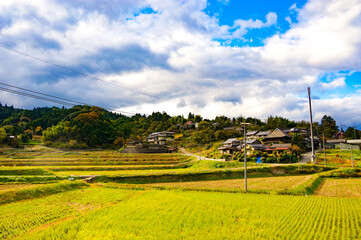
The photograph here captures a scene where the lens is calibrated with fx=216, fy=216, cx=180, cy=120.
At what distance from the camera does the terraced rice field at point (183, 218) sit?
1097 centimetres

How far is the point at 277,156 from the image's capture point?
45.8m

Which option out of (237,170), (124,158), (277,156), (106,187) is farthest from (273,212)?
(124,158)

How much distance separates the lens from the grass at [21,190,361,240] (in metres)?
10.9

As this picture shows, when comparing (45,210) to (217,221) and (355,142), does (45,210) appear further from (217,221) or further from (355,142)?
(355,142)

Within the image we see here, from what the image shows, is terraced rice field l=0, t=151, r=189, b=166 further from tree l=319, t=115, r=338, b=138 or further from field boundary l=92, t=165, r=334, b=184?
tree l=319, t=115, r=338, b=138

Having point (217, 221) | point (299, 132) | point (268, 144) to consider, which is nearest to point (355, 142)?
point (268, 144)

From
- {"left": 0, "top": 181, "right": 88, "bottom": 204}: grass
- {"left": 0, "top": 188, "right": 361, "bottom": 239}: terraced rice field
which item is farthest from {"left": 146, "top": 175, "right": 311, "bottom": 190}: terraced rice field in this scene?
{"left": 0, "top": 181, "right": 88, "bottom": 204}: grass

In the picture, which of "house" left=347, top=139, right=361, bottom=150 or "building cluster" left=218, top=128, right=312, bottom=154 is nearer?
"house" left=347, top=139, right=361, bottom=150

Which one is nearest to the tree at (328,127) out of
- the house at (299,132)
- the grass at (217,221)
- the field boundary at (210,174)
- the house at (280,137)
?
the house at (299,132)

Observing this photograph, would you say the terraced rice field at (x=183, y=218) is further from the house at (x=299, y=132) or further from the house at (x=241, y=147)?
the house at (x=299, y=132)

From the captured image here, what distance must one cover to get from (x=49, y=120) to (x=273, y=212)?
103 meters

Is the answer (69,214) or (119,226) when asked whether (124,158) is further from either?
(119,226)

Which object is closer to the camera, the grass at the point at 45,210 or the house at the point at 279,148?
the grass at the point at 45,210

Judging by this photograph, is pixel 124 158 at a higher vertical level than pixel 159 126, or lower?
lower
